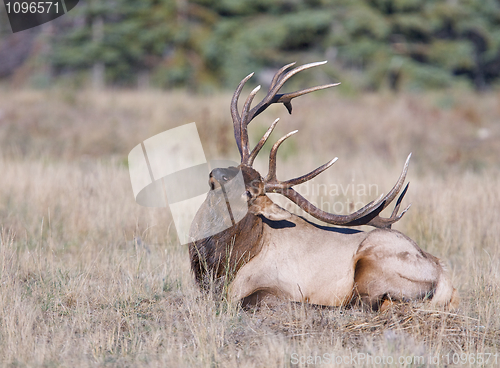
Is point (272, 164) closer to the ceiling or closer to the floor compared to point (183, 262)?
closer to the ceiling

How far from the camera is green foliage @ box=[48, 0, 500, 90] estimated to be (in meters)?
20.8

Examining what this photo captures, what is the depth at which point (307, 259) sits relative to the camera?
4.52 m

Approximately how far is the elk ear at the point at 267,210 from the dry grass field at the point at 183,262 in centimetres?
76

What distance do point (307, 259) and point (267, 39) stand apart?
17.7 m

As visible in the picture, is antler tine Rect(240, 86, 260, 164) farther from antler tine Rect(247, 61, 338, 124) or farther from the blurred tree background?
the blurred tree background

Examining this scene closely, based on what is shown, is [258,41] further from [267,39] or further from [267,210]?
[267,210]

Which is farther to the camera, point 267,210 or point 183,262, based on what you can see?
point 183,262

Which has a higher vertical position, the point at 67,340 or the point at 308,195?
the point at 67,340

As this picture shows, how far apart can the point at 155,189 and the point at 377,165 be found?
4210mm

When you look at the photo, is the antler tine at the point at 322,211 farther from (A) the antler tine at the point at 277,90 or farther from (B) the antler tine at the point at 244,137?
(A) the antler tine at the point at 277,90

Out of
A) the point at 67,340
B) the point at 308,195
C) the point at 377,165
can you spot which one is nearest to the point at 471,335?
the point at 67,340

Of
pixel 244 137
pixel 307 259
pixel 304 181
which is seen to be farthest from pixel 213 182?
pixel 307 259

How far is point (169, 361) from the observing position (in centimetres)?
329

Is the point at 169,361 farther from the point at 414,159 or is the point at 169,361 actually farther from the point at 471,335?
the point at 414,159
